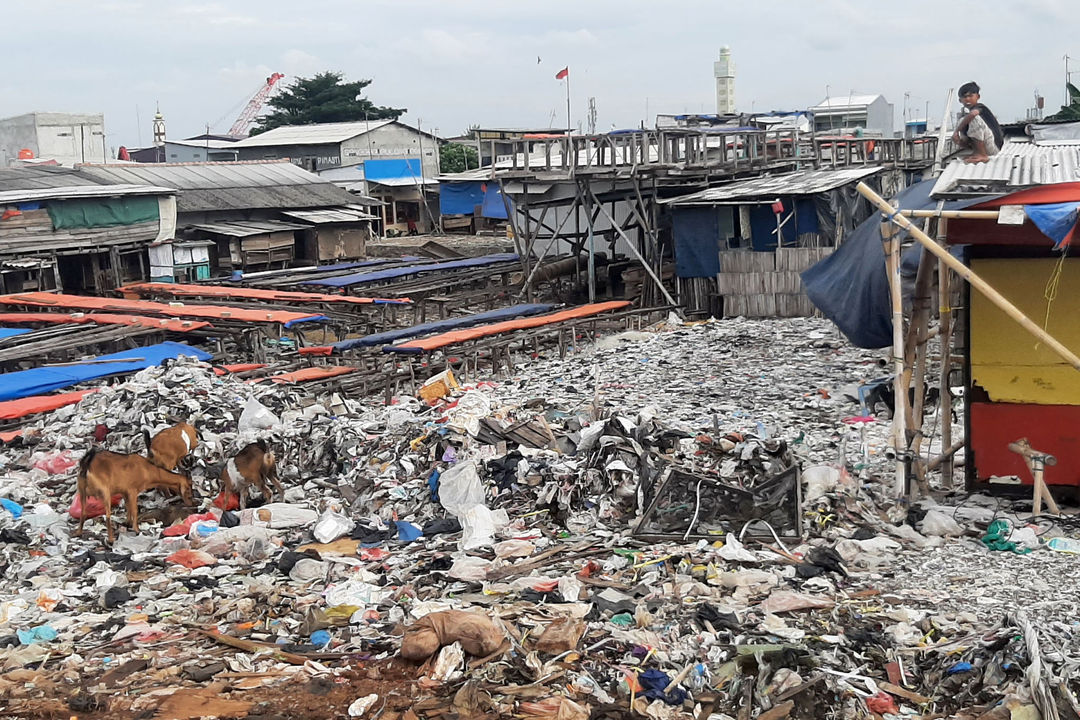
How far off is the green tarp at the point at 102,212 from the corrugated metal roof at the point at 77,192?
208 millimetres

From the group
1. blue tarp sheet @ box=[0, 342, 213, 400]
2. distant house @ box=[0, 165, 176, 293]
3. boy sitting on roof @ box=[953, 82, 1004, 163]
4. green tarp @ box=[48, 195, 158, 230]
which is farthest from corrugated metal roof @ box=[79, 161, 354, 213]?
boy sitting on roof @ box=[953, 82, 1004, 163]

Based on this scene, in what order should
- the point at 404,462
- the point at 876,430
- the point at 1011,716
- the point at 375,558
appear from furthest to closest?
the point at 876,430, the point at 404,462, the point at 375,558, the point at 1011,716

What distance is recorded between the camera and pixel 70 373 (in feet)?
45.4

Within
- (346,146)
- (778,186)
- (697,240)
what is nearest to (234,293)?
(697,240)

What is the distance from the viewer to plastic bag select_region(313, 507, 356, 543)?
8367 mm

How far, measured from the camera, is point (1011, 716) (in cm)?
512

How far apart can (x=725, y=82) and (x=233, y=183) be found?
25224 millimetres

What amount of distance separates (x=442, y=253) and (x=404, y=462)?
21.7 metres

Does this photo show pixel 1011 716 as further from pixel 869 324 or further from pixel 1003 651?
pixel 869 324

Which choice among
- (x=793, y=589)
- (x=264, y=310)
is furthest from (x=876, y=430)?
(x=264, y=310)

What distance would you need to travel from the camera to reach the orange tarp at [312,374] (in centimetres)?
1397

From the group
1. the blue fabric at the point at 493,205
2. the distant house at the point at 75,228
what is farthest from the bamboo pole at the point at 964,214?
A: the blue fabric at the point at 493,205

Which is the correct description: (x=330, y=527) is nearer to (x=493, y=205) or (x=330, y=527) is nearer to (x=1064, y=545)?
(x=1064, y=545)

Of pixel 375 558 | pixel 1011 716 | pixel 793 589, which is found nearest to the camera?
pixel 1011 716
